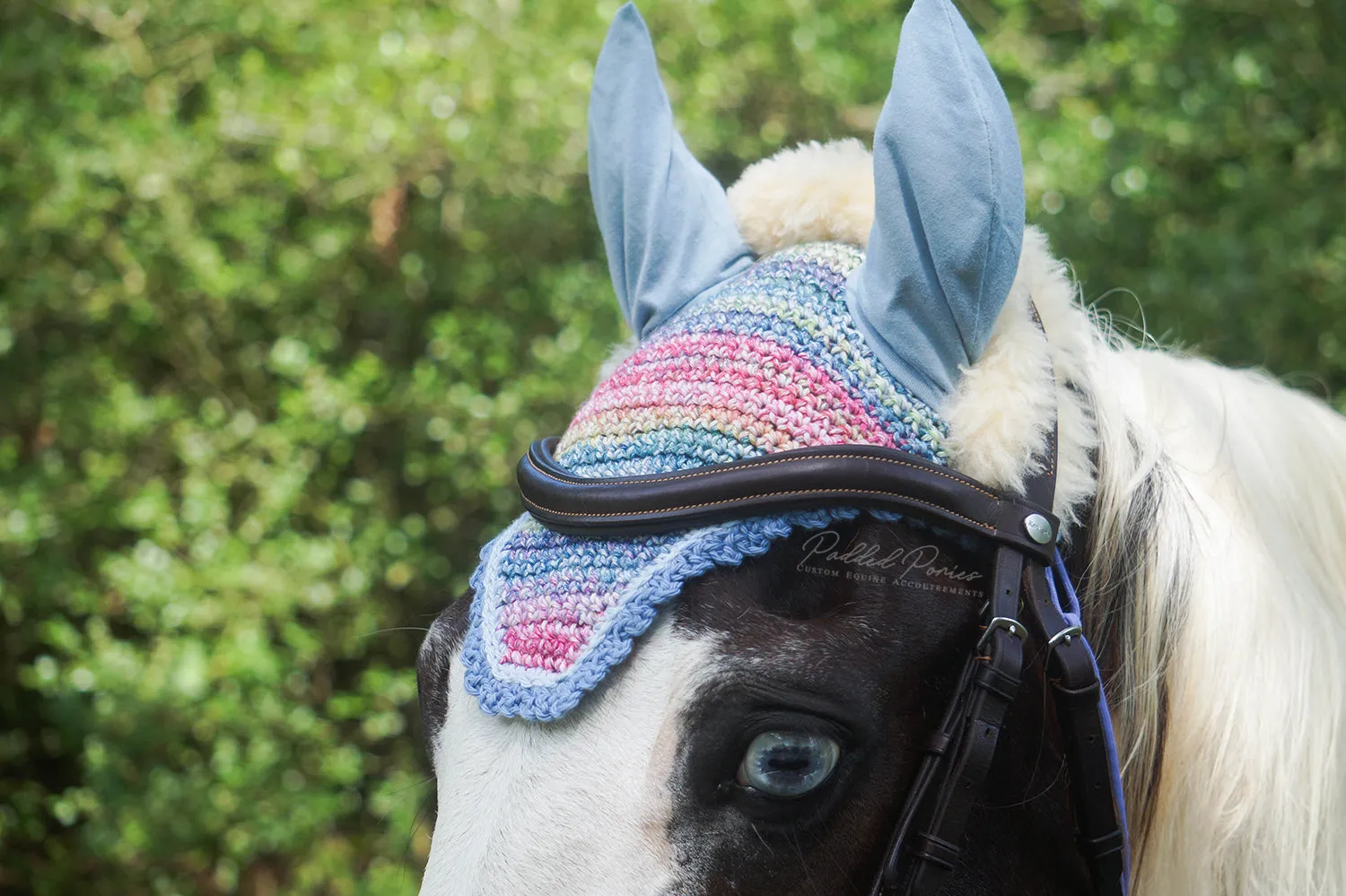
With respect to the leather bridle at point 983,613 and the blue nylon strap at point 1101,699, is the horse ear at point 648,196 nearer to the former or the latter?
the leather bridle at point 983,613

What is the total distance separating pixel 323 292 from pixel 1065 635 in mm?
3416

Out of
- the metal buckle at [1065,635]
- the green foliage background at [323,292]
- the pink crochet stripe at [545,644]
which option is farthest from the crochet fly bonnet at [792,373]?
the green foliage background at [323,292]

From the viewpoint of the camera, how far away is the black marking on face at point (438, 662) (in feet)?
4.39

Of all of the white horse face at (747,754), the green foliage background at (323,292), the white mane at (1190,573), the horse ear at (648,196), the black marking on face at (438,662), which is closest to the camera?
the white horse face at (747,754)

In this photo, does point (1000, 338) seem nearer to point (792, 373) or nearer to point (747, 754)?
point (792, 373)

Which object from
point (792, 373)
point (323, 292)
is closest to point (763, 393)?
point (792, 373)

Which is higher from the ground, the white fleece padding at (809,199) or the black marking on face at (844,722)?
the white fleece padding at (809,199)

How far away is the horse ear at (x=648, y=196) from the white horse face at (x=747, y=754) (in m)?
0.44

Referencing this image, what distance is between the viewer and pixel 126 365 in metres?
4.18

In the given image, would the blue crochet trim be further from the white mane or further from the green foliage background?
the green foliage background

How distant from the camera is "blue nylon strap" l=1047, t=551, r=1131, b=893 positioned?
1.20 m

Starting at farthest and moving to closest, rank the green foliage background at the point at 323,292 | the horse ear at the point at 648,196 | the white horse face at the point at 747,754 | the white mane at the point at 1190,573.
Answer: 1. the green foliage background at the point at 323,292
2. the horse ear at the point at 648,196
3. the white mane at the point at 1190,573
4. the white horse face at the point at 747,754

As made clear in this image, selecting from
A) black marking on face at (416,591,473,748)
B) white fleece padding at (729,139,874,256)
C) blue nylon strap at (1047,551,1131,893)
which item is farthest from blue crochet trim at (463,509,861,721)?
white fleece padding at (729,139,874,256)

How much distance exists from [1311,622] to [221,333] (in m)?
3.73
